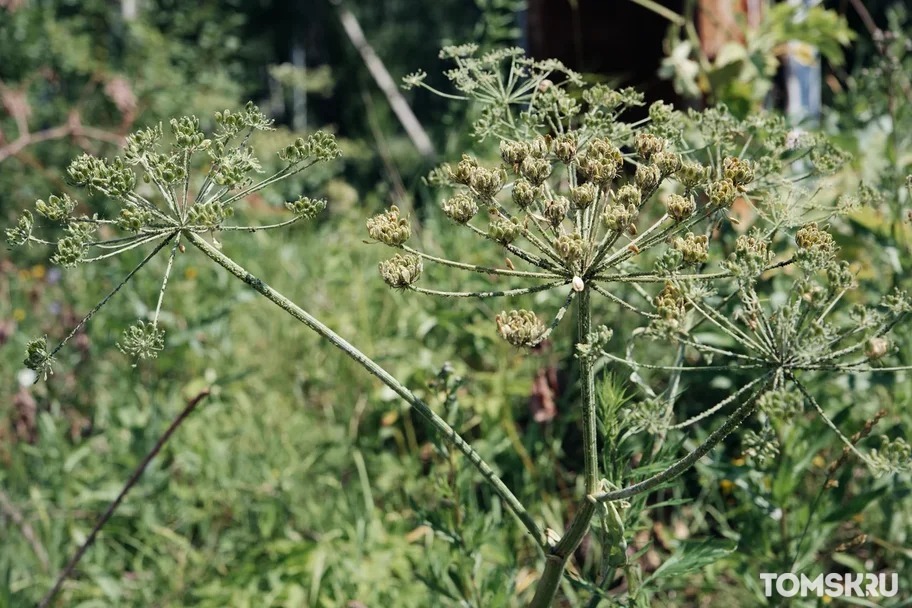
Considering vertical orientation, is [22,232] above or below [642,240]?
below

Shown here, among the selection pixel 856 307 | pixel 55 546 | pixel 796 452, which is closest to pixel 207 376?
pixel 55 546

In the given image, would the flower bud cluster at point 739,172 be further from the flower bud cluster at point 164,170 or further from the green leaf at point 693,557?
the flower bud cluster at point 164,170

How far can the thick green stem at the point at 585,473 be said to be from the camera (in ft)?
4.10

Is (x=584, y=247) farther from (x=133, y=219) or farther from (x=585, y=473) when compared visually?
(x=133, y=219)

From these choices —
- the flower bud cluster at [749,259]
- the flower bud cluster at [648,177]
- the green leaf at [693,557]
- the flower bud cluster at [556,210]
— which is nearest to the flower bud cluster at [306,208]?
the flower bud cluster at [556,210]

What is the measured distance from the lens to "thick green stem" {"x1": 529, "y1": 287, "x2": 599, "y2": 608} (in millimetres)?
1251

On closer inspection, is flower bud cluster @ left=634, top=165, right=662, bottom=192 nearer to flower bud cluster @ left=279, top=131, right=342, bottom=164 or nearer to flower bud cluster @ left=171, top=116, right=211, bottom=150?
flower bud cluster @ left=279, top=131, right=342, bottom=164

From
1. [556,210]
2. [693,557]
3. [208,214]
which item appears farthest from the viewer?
[693,557]

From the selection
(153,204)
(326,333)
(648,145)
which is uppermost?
(648,145)

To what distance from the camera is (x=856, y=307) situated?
1156 mm

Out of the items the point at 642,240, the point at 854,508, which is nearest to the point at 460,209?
the point at 642,240

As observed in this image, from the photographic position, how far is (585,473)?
130 cm

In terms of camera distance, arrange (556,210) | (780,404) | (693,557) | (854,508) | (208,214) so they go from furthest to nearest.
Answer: (854,508) < (693,557) < (556,210) < (208,214) < (780,404)

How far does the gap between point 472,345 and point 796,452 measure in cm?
139
